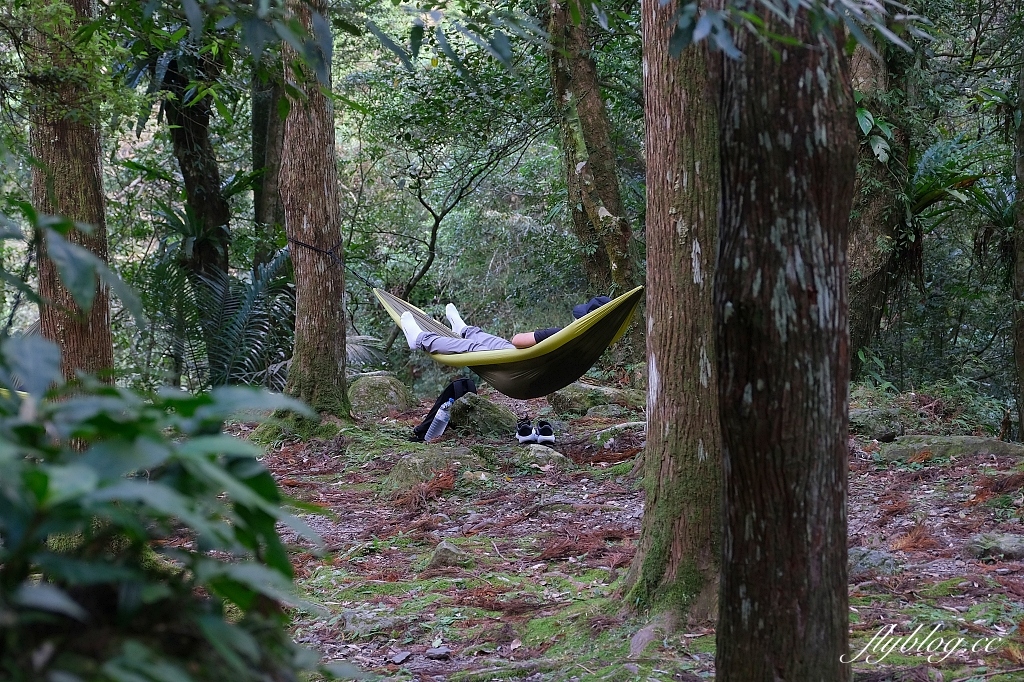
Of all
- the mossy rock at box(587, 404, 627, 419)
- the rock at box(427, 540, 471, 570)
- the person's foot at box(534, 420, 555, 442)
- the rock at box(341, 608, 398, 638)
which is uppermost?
the mossy rock at box(587, 404, 627, 419)

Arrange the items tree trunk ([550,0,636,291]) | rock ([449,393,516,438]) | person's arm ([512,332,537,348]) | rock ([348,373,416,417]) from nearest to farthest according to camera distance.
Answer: person's arm ([512,332,537,348]), rock ([449,393,516,438]), tree trunk ([550,0,636,291]), rock ([348,373,416,417])

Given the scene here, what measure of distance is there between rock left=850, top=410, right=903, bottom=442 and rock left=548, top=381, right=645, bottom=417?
5.08 ft

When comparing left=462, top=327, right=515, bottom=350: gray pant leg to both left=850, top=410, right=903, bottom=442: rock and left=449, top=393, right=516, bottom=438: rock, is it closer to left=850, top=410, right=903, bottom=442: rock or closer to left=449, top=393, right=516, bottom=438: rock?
left=449, top=393, right=516, bottom=438: rock

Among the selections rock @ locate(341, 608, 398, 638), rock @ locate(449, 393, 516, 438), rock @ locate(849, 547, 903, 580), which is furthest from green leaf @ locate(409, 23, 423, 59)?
rock @ locate(449, 393, 516, 438)

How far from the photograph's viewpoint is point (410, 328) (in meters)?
5.20

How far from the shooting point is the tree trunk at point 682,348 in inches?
87.8

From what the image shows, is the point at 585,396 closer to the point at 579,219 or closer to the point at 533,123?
the point at 579,219

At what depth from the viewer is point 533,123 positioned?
287 inches

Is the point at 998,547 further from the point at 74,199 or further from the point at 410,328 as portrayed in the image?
the point at 410,328

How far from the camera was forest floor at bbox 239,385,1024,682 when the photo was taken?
81.5 inches

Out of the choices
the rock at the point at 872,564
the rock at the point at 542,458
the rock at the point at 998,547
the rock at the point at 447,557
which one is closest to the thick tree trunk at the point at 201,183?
the rock at the point at 542,458

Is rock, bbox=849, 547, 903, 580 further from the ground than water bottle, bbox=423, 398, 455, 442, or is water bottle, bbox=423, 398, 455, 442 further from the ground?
water bottle, bbox=423, 398, 455, 442

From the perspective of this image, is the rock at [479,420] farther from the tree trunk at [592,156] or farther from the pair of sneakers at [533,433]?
the tree trunk at [592,156]

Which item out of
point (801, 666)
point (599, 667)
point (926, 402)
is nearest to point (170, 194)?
point (926, 402)
